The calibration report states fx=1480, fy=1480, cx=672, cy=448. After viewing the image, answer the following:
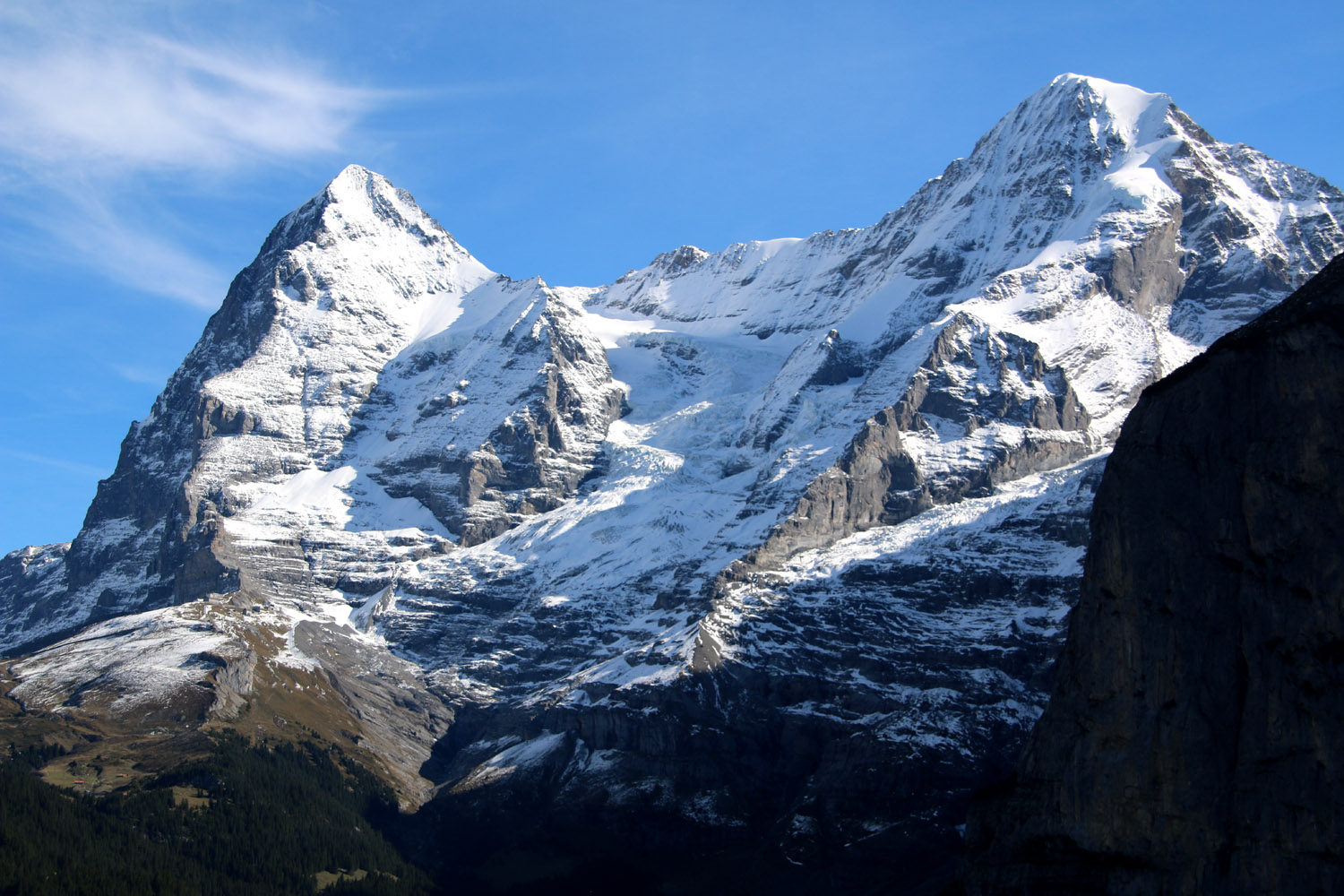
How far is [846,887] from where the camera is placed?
181 metres

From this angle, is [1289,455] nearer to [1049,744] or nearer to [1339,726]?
[1339,726]

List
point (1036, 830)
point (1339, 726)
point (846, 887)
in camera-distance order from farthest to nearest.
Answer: point (846, 887)
point (1036, 830)
point (1339, 726)

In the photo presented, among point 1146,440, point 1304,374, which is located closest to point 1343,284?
point 1304,374

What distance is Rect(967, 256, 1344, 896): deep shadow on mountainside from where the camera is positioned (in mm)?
73375

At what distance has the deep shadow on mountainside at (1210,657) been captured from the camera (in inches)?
2889

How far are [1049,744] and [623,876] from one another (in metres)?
125

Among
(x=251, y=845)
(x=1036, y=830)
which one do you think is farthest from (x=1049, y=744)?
(x=251, y=845)

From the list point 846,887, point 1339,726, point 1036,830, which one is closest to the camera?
point 1339,726

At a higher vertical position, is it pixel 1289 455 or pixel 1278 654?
pixel 1289 455

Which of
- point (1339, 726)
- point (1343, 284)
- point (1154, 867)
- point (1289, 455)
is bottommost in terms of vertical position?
point (1154, 867)

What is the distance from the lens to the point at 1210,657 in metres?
78.4

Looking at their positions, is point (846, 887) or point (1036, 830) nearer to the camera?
point (1036, 830)

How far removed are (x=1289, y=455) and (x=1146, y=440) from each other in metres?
9.42

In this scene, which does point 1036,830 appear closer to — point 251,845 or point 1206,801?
point 1206,801
